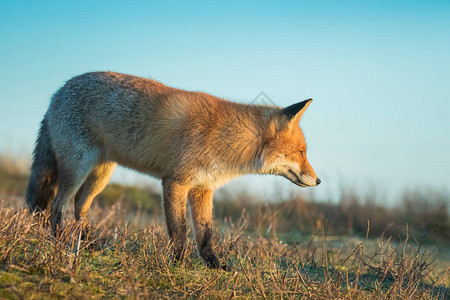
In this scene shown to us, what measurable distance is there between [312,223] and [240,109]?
5.78m

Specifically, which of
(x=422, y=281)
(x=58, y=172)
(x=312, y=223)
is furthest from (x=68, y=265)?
(x=312, y=223)

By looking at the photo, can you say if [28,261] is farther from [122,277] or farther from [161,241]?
[161,241]

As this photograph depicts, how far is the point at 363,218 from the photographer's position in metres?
10.6

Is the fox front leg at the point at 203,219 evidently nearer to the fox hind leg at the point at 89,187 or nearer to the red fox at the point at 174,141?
the red fox at the point at 174,141

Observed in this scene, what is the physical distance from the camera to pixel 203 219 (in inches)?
202

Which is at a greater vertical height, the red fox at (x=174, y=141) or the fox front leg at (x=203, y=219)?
the red fox at (x=174, y=141)

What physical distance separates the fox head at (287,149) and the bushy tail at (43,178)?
3026 mm

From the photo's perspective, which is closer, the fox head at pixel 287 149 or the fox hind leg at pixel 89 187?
the fox head at pixel 287 149

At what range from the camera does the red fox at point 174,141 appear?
4875 millimetres

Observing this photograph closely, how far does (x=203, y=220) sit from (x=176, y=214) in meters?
0.54

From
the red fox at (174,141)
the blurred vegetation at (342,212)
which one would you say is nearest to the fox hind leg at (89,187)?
the red fox at (174,141)

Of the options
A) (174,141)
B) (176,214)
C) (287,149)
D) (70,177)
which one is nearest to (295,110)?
(287,149)

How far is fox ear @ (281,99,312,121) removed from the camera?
502cm

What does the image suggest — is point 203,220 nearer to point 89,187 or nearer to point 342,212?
point 89,187
